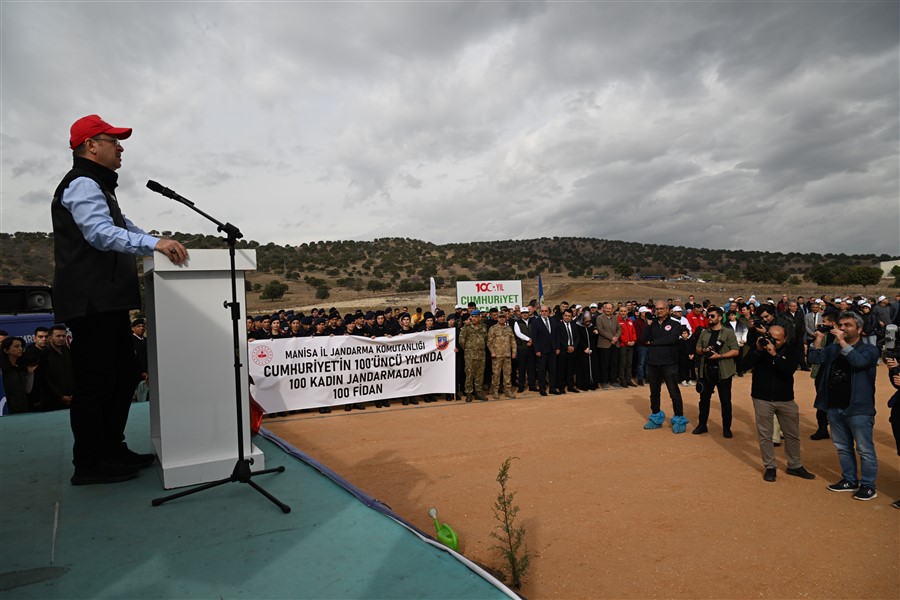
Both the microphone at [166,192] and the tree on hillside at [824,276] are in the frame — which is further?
the tree on hillside at [824,276]

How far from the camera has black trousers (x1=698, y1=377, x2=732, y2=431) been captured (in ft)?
26.6

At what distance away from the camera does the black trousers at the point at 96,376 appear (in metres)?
3.20

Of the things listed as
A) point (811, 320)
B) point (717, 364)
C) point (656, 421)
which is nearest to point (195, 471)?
point (717, 364)

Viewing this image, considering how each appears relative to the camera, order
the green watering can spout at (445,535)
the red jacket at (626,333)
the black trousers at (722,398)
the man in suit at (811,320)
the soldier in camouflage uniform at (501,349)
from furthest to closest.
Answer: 1. the man in suit at (811,320)
2. the red jacket at (626,333)
3. the soldier in camouflage uniform at (501,349)
4. the black trousers at (722,398)
5. the green watering can spout at (445,535)

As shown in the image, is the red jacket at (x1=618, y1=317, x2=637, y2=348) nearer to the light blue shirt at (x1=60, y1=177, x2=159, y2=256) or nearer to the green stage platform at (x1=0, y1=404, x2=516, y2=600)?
the green stage platform at (x1=0, y1=404, x2=516, y2=600)

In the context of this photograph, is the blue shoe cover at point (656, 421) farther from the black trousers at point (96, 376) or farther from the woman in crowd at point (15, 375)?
the woman in crowd at point (15, 375)

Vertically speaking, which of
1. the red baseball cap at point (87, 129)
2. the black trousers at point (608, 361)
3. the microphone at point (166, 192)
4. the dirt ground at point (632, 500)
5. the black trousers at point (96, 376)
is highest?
the red baseball cap at point (87, 129)

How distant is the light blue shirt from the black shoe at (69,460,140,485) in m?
1.39

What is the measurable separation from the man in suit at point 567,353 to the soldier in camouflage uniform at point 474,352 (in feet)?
6.19

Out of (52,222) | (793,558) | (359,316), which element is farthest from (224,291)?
(359,316)

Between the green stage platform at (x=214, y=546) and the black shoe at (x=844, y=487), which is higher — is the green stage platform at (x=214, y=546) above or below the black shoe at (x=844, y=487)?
above

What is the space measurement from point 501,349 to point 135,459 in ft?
29.2

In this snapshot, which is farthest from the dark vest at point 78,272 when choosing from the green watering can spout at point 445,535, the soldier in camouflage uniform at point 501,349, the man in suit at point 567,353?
the man in suit at point 567,353

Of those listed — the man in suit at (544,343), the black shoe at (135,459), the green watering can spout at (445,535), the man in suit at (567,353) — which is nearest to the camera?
the black shoe at (135,459)
